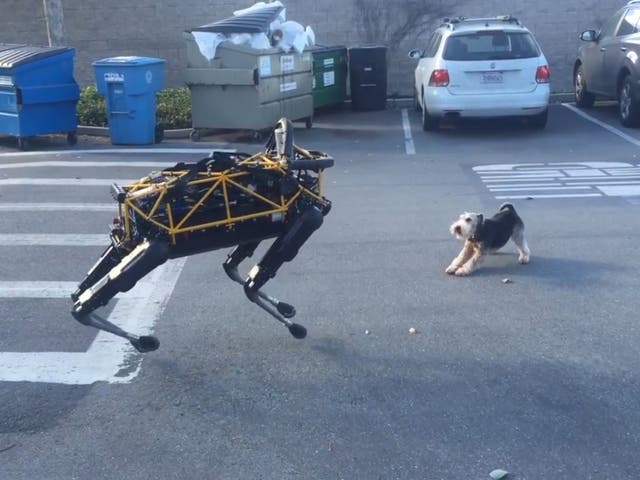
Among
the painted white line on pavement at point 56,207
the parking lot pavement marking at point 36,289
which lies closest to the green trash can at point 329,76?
the painted white line on pavement at point 56,207

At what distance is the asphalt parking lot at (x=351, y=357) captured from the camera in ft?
14.4

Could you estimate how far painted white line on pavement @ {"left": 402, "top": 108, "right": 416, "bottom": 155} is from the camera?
43.8ft

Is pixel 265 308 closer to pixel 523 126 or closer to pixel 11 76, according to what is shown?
pixel 11 76

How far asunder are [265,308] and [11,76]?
9.14 m

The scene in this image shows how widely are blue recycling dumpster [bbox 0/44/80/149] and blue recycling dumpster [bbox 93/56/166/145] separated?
522 millimetres

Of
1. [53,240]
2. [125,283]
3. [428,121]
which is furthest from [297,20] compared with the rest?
[125,283]

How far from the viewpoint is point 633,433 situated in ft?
14.8

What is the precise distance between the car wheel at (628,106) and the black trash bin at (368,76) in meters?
5.01

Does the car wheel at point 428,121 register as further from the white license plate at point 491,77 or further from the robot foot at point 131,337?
the robot foot at point 131,337

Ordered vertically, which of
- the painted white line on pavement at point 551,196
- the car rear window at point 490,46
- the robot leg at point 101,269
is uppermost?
the car rear window at point 490,46

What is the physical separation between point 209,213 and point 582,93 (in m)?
13.7

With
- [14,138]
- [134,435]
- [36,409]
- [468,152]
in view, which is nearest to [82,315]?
[36,409]

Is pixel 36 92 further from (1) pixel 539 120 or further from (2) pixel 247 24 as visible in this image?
(1) pixel 539 120

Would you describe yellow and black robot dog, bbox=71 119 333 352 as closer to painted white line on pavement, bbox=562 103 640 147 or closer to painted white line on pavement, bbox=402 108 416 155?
painted white line on pavement, bbox=402 108 416 155
